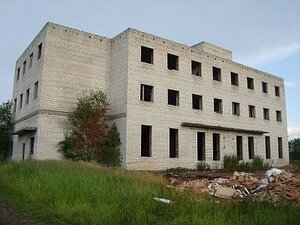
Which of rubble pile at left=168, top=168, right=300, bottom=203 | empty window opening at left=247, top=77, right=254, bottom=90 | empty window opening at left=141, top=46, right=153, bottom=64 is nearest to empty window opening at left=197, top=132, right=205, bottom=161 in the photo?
empty window opening at left=141, top=46, right=153, bottom=64

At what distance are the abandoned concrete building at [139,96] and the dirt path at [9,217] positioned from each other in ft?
42.4

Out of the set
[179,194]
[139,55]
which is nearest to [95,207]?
[179,194]

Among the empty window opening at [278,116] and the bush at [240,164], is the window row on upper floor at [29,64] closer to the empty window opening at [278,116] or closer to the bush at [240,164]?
the bush at [240,164]

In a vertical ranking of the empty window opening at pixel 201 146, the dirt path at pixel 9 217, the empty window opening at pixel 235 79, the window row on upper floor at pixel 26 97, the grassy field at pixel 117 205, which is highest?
the empty window opening at pixel 235 79

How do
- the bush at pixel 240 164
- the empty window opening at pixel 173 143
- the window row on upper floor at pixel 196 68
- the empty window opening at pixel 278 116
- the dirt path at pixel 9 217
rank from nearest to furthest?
the dirt path at pixel 9 217 < the empty window opening at pixel 173 143 < the window row on upper floor at pixel 196 68 < the bush at pixel 240 164 < the empty window opening at pixel 278 116

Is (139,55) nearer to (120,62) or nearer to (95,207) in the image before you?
(120,62)


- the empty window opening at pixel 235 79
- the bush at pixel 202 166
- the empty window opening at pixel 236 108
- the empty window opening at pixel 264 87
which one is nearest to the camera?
the bush at pixel 202 166

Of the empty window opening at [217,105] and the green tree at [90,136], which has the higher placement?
the empty window opening at [217,105]

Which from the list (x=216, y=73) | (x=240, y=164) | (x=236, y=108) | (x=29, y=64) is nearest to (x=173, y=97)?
(x=216, y=73)

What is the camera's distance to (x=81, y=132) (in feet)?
70.9

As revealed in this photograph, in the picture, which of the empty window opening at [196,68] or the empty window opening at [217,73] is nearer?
the empty window opening at [196,68]

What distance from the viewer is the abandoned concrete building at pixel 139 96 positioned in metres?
22.0

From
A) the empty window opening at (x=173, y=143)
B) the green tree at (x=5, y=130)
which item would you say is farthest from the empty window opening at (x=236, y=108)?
the green tree at (x=5, y=130)

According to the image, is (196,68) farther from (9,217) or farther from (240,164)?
(9,217)
